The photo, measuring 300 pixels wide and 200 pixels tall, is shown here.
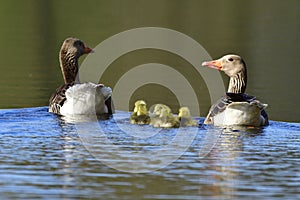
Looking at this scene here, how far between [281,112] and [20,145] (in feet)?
22.3

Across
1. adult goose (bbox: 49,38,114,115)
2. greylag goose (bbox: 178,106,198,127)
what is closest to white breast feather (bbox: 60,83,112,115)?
adult goose (bbox: 49,38,114,115)

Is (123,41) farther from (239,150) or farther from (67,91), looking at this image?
(239,150)

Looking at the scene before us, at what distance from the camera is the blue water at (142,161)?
906 cm

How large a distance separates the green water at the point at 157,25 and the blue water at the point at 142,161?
3076 mm

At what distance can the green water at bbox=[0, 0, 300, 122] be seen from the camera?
18.5 meters

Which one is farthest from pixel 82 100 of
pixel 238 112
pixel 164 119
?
pixel 238 112

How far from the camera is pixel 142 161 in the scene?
10578 millimetres

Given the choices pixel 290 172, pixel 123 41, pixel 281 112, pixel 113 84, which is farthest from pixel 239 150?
pixel 123 41

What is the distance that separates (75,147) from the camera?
1144 cm

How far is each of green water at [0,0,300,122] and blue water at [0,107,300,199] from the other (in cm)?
308

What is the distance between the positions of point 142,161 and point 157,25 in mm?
Result: 24079

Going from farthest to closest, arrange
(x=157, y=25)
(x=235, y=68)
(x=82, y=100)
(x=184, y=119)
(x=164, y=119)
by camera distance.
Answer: (x=157, y=25) → (x=235, y=68) → (x=82, y=100) → (x=184, y=119) → (x=164, y=119)

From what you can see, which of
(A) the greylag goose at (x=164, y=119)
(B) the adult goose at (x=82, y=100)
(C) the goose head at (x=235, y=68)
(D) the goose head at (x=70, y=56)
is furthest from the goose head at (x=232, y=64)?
(D) the goose head at (x=70, y=56)

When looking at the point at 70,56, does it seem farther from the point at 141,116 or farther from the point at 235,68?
the point at 141,116
